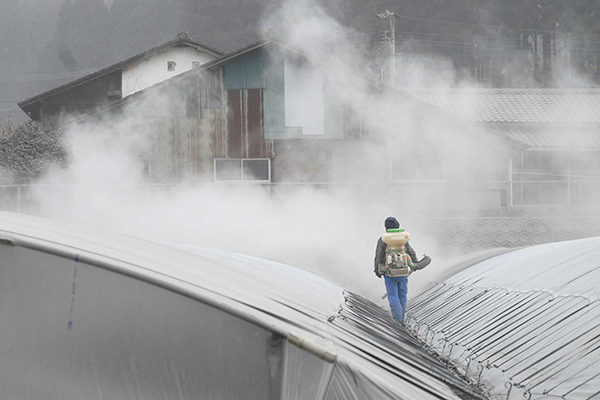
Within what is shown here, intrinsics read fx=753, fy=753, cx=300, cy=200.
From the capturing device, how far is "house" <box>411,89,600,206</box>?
2494 centimetres

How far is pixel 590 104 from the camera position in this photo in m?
28.4

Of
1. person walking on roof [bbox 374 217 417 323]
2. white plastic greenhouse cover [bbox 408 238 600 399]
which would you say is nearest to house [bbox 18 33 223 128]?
person walking on roof [bbox 374 217 417 323]

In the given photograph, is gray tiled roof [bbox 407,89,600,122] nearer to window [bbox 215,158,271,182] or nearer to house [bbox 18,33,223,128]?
house [bbox 18,33,223,128]

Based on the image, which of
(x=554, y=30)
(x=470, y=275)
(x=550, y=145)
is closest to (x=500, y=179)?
(x=550, y=145)

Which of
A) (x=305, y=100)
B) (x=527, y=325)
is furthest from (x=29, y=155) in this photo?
(x=527, y=325)

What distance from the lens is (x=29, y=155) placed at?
19.2 metres

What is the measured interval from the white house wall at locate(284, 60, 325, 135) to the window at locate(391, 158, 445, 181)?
225cm

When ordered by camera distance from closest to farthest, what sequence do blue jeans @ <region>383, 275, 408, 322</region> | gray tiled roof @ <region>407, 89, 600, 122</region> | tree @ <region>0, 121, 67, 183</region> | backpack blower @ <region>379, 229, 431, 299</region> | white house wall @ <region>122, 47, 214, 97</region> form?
backpack blower @ <region>379, 229, 431, 299</region> < blue jeans @ <region>383, 275, 408, 322</region> < tree @ <region>0, 121, 67, 183</region> < gray tiled roof @ <region>407, 89, 600, 122</region> < white house wall @ <region>122, 47, 214, 97</region>

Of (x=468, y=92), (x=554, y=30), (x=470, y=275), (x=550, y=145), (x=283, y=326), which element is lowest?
(x=470, y=275)

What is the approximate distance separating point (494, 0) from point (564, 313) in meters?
39.4

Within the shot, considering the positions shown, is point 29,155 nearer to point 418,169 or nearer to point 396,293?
point 418,169

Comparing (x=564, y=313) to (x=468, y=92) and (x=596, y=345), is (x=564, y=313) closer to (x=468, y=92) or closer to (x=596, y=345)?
(x=596, y=345)

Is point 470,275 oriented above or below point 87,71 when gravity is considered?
below

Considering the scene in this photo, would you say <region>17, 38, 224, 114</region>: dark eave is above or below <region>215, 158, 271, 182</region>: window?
above
